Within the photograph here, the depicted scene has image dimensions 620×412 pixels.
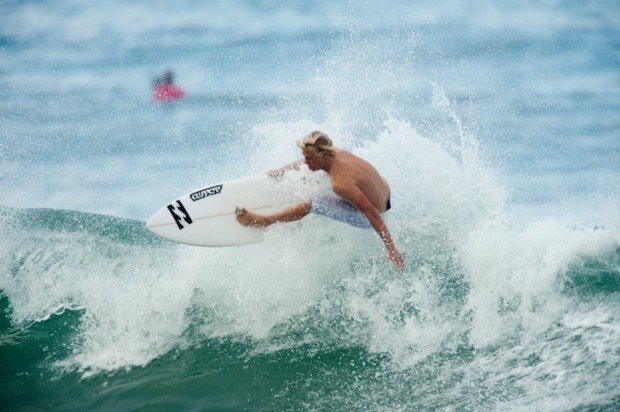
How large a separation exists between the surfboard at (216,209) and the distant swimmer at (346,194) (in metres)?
0.38

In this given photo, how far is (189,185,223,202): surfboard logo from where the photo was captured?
5793mm

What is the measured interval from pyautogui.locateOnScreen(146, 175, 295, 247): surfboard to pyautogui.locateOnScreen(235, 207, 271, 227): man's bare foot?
0.08m

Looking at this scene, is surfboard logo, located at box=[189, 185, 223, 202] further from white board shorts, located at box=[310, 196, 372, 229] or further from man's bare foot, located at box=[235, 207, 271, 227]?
white board shorts, located at box=[310, 196, 372, 229]

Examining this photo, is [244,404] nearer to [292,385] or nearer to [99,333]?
[292,385]

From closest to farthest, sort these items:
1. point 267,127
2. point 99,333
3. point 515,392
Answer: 1. point 515,392
2. point 99,333
3. point 267,127

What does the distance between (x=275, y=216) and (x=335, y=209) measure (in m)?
0.58

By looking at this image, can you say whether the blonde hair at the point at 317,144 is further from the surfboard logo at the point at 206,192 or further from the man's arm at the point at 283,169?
the surfboard logo at the point at 206,192

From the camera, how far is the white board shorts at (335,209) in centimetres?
521

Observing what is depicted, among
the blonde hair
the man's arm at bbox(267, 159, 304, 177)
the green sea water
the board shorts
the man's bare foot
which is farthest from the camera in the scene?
the man's arm at bbox(267, 159, 304, 177)

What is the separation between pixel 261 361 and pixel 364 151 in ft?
7.87

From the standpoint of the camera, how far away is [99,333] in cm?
573

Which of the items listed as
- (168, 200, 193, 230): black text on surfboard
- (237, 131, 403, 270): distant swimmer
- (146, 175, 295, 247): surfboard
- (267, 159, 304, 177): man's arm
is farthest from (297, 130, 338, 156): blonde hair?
(168, 200, 193, 230): black text on surfboard

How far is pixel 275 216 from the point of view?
5.43 meters

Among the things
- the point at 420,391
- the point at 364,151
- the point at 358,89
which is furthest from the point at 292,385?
the point at 358,89
